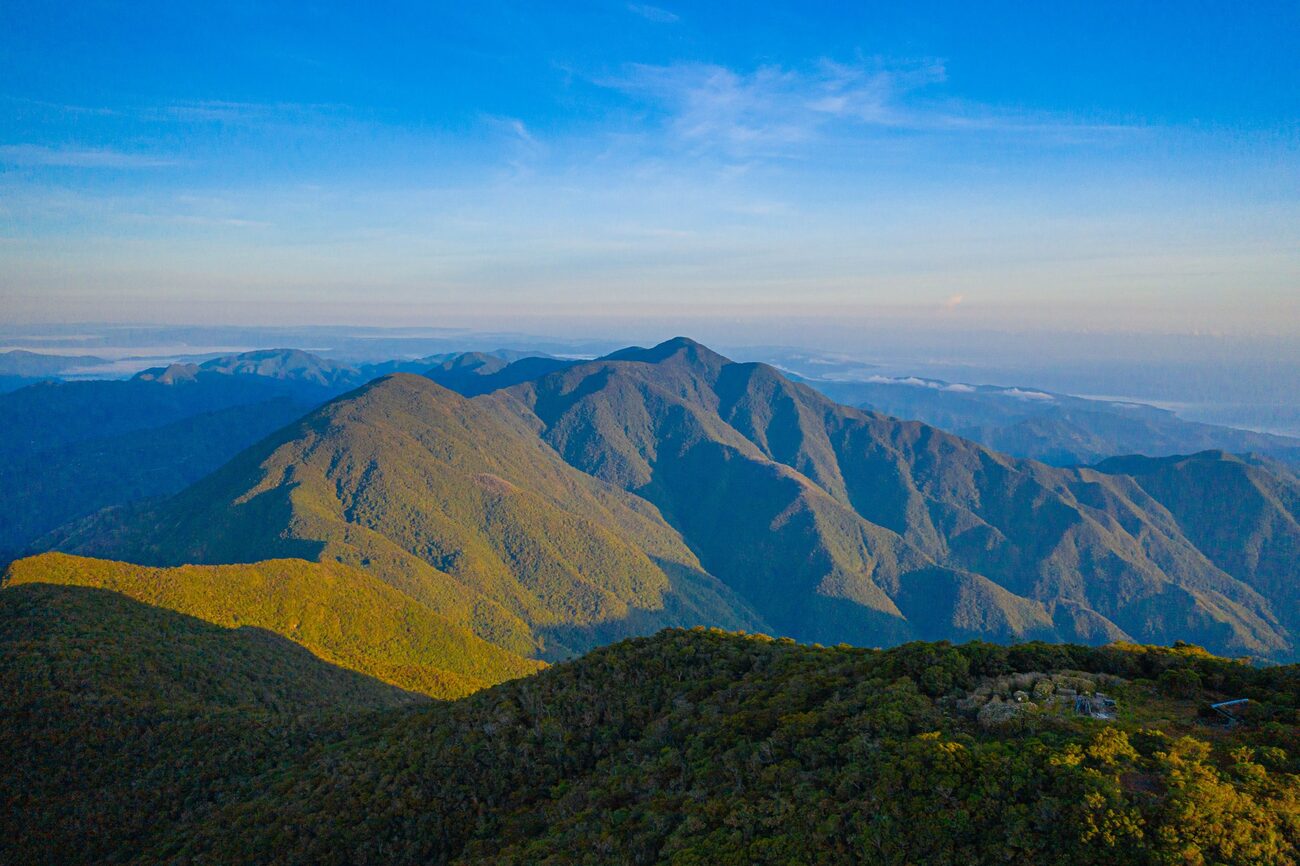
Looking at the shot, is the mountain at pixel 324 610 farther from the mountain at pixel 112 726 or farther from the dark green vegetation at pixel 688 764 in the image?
the dark green vegetation at pixel 688 764

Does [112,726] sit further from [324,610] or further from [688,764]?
[324,610]

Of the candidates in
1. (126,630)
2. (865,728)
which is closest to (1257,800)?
(865,728)

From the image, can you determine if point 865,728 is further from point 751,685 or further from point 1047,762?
point 751,685

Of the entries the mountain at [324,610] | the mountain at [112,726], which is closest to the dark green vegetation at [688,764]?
the mountain at [112,726]

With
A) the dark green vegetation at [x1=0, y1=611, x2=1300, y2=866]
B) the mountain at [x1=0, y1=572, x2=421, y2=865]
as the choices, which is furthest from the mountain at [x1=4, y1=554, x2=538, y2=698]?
the dark green vegetation at [x1=0, y1=611, x2=1300, y2=866]

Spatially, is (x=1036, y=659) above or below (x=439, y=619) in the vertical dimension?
above

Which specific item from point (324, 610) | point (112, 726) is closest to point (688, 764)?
point (112, 726)
